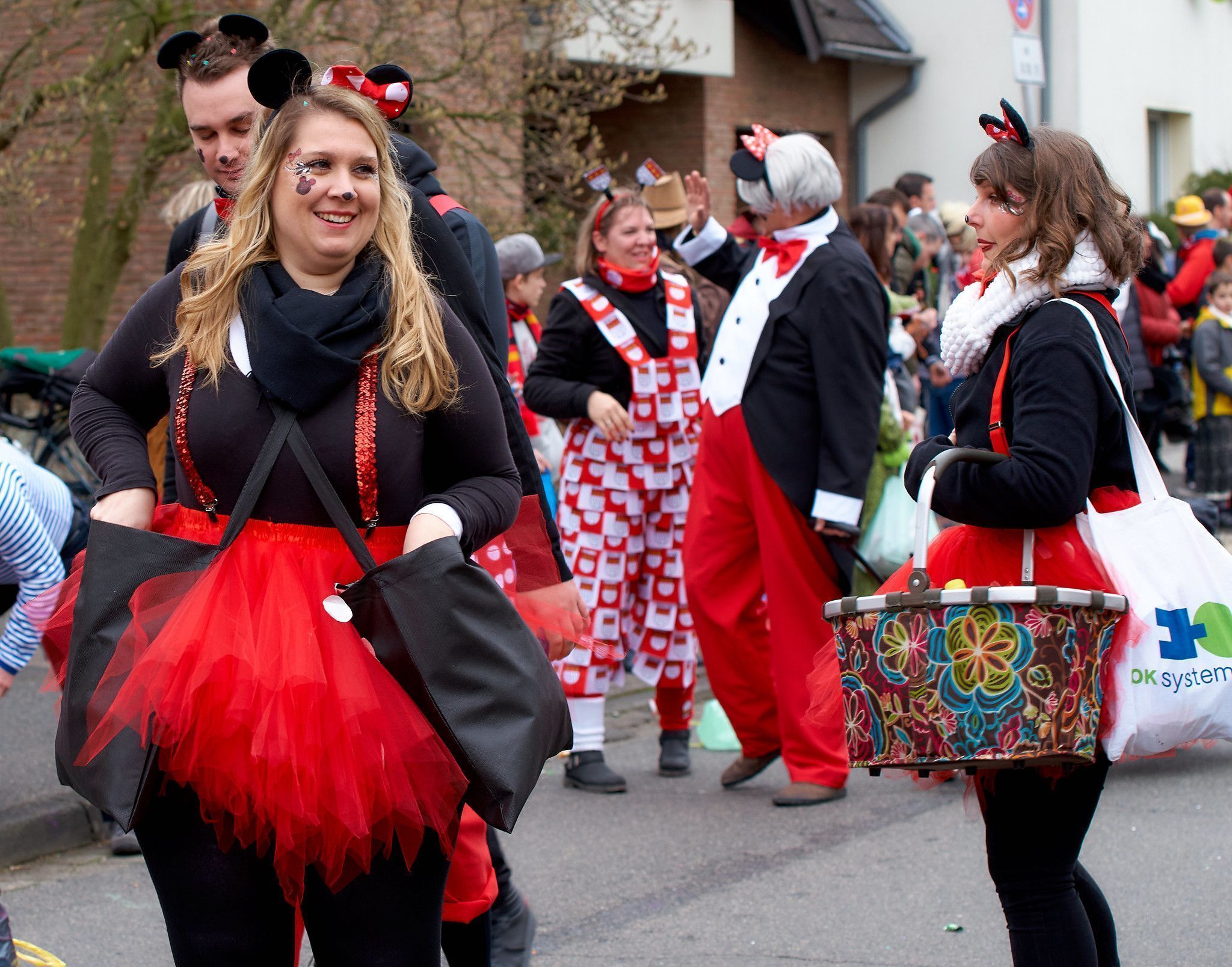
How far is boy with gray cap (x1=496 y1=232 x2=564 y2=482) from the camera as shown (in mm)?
7242

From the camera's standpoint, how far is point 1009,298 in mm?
2914

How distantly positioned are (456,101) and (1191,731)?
9.91m

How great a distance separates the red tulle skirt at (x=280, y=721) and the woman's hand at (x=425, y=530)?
0.15m

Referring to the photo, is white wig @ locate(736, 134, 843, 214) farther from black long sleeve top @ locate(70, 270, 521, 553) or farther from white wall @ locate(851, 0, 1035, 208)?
white wall @ locate(851, 0, 1035, 208)

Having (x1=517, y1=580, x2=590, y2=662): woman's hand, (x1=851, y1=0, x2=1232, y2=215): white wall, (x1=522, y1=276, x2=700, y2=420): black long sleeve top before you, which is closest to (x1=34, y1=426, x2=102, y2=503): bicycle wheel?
(x1=522, y1=276, x2=700, y2=420): black long sleeve top

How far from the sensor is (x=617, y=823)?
5434mm

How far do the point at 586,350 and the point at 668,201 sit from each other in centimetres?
162

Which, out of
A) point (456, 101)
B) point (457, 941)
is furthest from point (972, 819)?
point (456, 101)

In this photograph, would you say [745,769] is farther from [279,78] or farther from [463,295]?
[279,78]

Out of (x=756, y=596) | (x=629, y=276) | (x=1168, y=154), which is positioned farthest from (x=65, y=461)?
(x=1168, y=154)

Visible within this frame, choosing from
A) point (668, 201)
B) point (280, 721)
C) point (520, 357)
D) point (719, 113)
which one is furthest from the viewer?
point (719, 113)

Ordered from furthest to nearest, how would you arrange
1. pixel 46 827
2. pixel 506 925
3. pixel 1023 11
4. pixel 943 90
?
pixel 943 90
pixel 1023 11
pixel 46 827
pixel 506 925

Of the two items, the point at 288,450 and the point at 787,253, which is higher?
the point at 787,253

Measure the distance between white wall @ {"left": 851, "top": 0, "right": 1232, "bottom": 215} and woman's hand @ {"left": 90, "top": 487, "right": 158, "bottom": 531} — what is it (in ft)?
61.3
